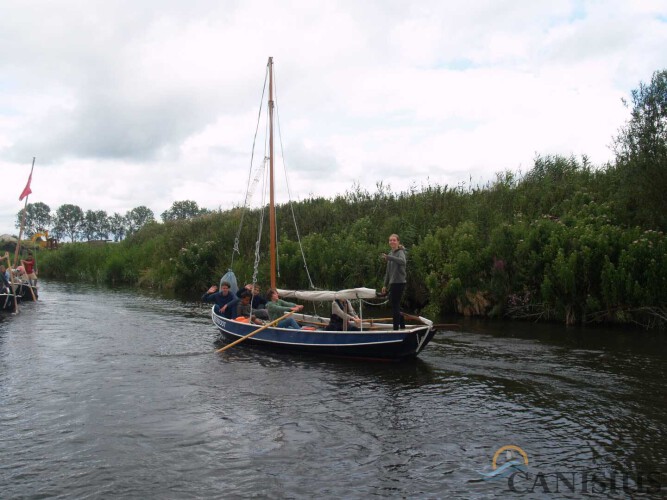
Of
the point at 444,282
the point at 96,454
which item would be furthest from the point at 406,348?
the point at 444,282

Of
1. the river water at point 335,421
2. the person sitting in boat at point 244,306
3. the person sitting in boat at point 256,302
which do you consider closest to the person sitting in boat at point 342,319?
the river water at point 335,421

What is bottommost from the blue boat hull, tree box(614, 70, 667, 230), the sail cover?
the blue boat hull

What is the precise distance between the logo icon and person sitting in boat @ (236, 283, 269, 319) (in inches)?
390

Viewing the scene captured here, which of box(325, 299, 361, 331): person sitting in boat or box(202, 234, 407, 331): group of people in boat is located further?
box(325, 299, 361, 331): person sitting in boat

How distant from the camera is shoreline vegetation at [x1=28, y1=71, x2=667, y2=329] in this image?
18.9m

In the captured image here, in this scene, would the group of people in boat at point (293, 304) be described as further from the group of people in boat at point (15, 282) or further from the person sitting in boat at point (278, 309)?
the group of people in boat at point (15, 282)

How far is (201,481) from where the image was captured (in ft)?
24.2

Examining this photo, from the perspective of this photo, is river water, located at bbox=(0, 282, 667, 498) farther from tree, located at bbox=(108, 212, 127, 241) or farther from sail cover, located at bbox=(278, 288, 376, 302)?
tree, located at bbox=(108, 212, 127, 241)

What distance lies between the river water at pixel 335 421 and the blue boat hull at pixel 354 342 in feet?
0.94

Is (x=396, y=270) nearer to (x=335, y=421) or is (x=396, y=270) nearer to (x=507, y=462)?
(x=335, y=421)

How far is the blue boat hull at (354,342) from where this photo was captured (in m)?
13.5

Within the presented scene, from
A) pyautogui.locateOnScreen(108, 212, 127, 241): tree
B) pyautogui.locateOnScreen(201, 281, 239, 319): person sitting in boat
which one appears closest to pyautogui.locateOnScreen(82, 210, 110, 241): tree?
pyautogui.locateOnScreen(108, 212, 127, 241): tree

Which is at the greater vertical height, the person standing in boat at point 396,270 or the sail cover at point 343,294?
the person standing in boat at point 396,270

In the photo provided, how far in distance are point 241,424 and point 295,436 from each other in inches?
44.0
